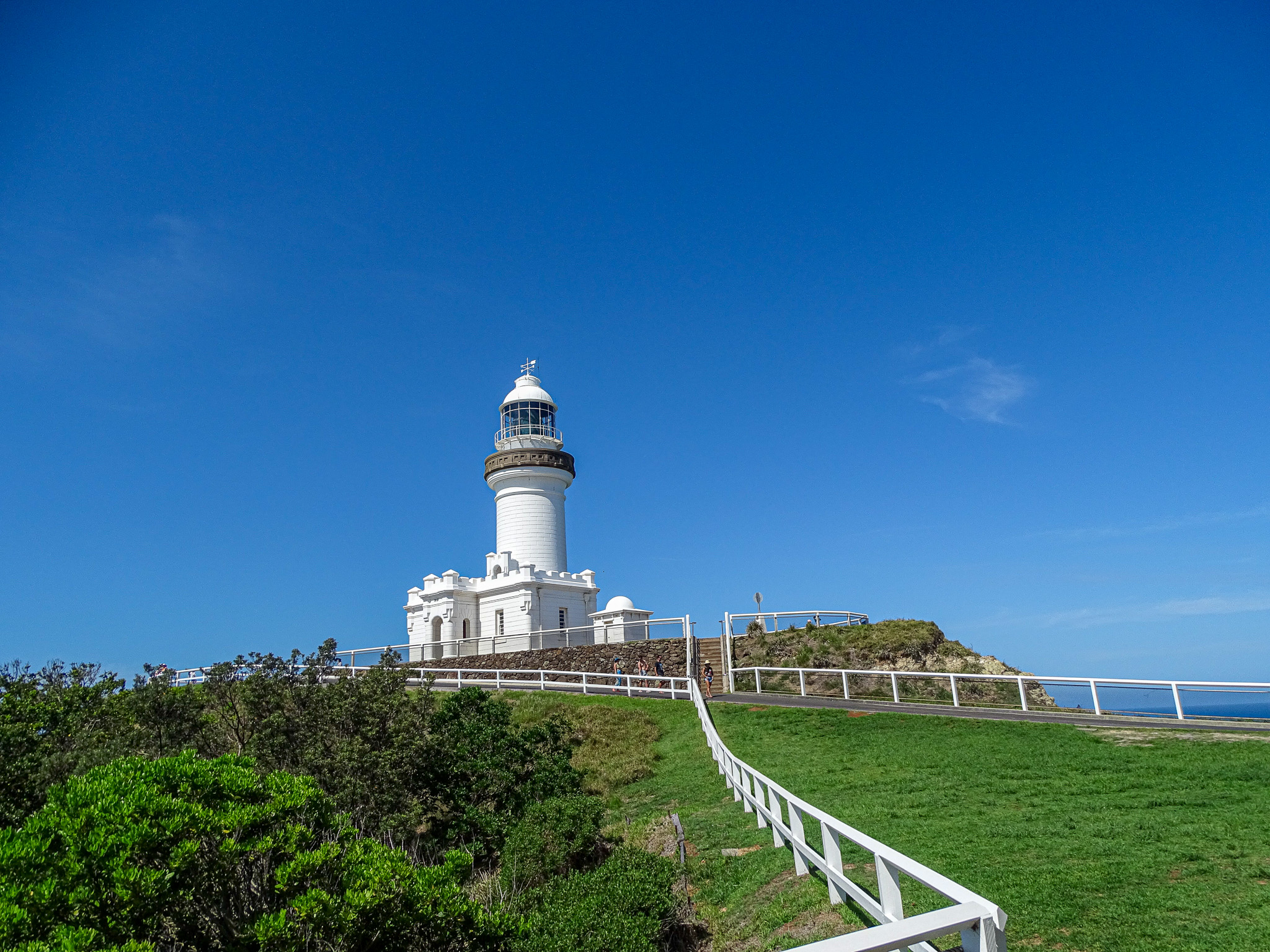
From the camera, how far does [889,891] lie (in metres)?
5.56

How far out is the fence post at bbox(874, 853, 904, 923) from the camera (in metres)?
5.46

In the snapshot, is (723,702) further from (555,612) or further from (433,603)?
(433,603)

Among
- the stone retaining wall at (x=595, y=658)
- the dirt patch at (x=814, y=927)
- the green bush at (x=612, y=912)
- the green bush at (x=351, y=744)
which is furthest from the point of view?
the stone retaining wall at (x=595, y=658)

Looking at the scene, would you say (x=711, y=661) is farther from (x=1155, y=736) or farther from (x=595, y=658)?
(x=1155, y=736)

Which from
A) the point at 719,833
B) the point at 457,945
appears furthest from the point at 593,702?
the point at 457,945

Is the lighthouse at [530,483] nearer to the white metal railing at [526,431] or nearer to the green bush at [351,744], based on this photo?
the white metal railing at [526,431]

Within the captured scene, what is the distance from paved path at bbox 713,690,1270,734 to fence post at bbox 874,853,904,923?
512 inches

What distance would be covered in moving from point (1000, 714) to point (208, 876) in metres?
16.8

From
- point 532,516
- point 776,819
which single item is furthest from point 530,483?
point 776,819

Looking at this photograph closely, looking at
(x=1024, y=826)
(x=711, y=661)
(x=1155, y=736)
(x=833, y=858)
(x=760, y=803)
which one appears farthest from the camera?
(x=711, y=661)

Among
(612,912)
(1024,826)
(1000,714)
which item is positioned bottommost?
(612,912)

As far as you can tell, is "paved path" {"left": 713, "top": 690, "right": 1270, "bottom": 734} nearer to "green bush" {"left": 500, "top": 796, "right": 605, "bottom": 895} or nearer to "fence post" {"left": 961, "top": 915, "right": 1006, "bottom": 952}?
"green bush" {"left": 500, "top": 796, "right": 605, "bottom": 895}

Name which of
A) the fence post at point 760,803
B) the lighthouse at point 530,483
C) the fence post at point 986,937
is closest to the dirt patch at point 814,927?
the fence post at point 986,937

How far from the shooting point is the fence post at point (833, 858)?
7109mm
